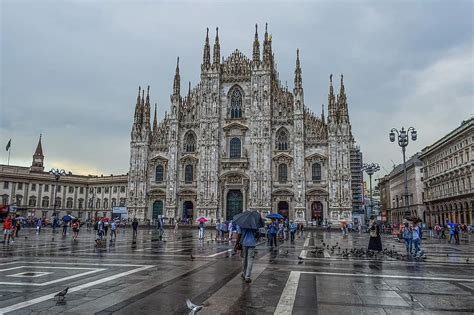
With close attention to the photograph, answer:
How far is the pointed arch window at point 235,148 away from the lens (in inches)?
2020

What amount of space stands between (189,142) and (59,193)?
43.7 metres

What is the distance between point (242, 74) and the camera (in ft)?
173

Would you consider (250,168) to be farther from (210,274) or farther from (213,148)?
(210,274)

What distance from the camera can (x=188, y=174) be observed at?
52.8m

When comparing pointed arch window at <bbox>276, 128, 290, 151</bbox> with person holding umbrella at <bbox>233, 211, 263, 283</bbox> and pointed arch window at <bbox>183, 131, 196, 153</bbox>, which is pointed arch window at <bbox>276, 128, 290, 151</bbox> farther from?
person holding umbrella at <bbox>233, 211, 263, 283</bbox>

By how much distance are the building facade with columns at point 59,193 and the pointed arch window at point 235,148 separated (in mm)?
31057

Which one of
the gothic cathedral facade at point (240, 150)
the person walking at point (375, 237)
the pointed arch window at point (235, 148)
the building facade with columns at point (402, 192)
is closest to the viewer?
the person walking at point (375, 237)

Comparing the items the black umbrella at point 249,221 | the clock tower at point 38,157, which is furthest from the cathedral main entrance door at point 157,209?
the clock tower at point 38,157

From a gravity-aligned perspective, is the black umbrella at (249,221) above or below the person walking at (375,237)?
above

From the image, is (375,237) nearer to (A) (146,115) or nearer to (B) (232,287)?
(B) (232,287)

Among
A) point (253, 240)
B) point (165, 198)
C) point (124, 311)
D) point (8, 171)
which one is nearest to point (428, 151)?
point (165, 198)

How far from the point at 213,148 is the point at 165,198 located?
32.6 feet

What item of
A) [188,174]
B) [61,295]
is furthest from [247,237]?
[188,174]

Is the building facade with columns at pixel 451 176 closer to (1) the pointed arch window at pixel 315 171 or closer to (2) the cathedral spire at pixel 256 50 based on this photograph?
(1) the pointed arch window at pixel 315 171
